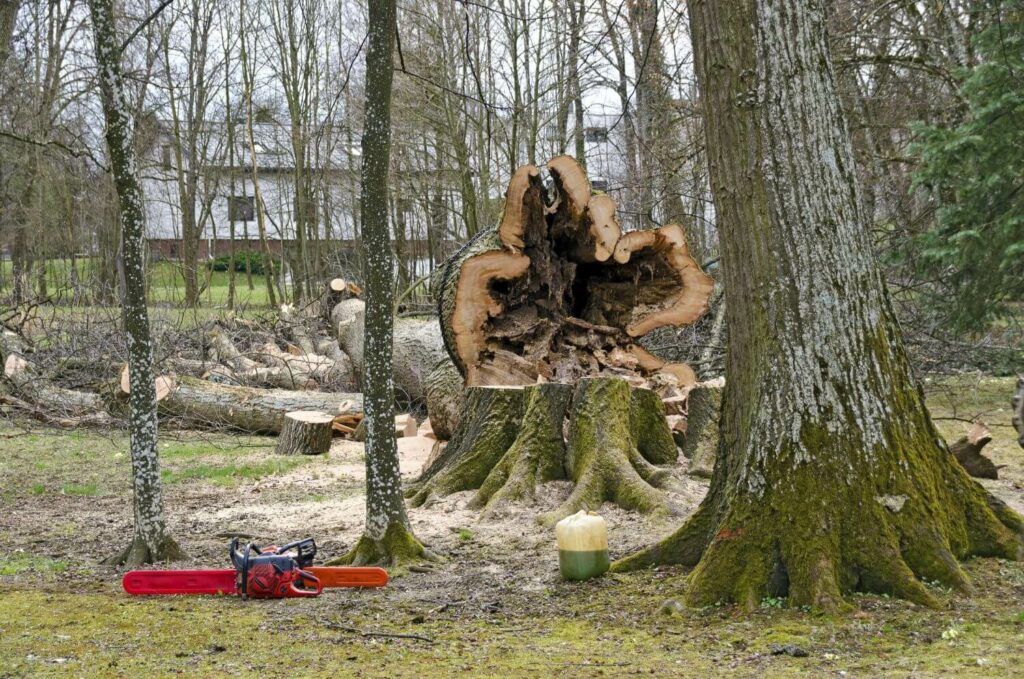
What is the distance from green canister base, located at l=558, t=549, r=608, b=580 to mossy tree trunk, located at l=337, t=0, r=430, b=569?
94 centimetres

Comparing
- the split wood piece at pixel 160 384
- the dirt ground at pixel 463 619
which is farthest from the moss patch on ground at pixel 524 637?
the split wood piece at pixel 160 384

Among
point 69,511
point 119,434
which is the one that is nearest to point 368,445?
point 69,511

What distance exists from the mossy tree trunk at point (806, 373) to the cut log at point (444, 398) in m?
5.09

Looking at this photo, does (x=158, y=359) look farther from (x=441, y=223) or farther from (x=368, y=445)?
(x=441, y=223)

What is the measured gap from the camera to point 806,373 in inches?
164

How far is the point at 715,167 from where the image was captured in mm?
4441

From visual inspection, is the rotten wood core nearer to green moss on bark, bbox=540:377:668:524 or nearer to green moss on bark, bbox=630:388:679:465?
green moss on bark, bbox=630:388:679:465

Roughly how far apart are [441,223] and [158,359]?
11832mm

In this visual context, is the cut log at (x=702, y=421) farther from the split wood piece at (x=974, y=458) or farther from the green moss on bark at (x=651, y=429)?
the split wood piece at (x=974, y=458)

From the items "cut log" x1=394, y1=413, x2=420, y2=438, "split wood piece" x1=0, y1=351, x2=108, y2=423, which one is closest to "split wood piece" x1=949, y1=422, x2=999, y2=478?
"cut log" x1=394, y1=413, x2=420, y2=438

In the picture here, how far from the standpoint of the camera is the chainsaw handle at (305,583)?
479 centimetres

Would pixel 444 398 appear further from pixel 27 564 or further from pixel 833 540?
pixel 833 540

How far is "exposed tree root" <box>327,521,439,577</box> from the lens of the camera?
5.35 meters

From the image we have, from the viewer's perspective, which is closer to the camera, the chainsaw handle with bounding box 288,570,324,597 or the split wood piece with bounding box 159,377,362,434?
the chainsaw handle with bounding box 288,570,324,597
